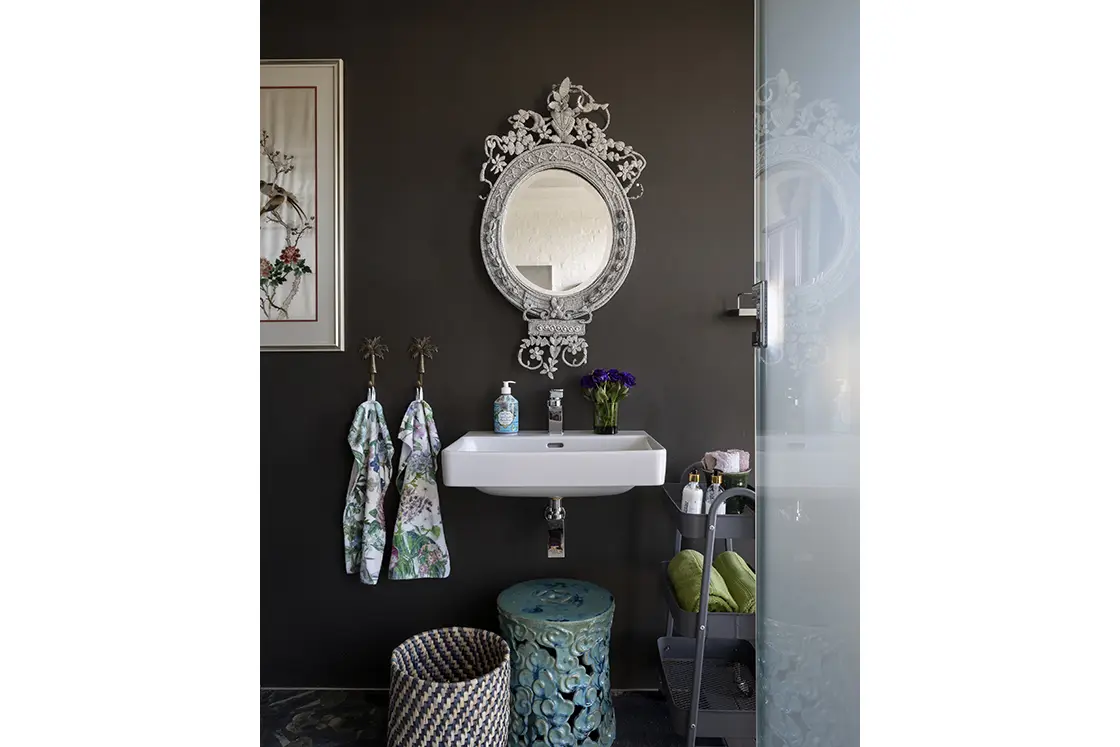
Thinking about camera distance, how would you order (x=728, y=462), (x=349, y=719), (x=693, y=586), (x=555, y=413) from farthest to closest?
(x=555, y=413) < (x=349, y=719) < (x=728, y=462) < (x=693, y=586)

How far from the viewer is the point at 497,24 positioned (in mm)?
2092

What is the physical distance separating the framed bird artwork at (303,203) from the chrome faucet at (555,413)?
756mm

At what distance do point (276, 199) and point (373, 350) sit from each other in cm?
61

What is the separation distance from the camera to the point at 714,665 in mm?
1681

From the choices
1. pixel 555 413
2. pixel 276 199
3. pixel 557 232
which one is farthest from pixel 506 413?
pixel 276 199

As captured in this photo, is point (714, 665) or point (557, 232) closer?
point (714, 665)

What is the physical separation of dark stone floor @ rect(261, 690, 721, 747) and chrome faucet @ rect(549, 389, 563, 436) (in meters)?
0.90

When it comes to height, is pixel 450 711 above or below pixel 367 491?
below

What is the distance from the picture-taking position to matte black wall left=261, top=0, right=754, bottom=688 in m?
2.08

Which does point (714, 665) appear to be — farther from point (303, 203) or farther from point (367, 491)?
point (303, 203)
